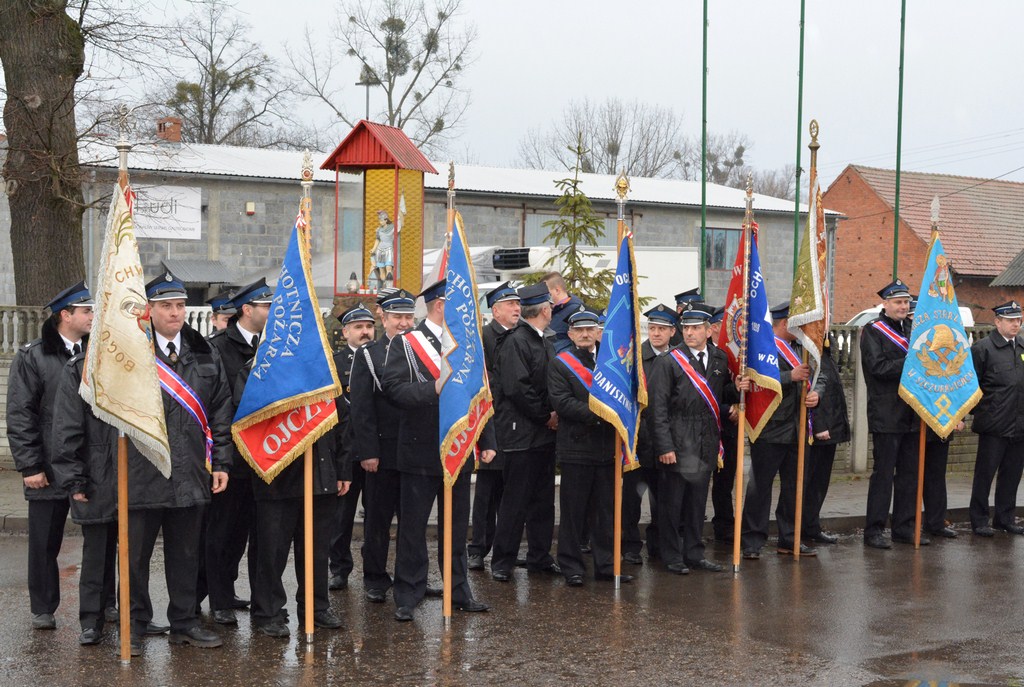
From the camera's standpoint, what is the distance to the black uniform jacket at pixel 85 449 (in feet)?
22.8

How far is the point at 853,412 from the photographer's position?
1512 cm

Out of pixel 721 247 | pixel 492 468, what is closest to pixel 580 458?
pixel 492 468

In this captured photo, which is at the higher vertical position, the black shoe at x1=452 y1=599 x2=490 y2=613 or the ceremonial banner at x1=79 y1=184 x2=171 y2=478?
the ceremonial banner at x1=79 y1=184 x2=171 y2=478

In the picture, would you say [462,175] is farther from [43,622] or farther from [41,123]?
[43,622]

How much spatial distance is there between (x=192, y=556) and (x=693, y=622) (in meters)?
3.02

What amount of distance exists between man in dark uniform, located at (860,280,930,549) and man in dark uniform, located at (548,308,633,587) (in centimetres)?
280

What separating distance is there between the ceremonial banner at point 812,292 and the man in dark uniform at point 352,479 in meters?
3.44

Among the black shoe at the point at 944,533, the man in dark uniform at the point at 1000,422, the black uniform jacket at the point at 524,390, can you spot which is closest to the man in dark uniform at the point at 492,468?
the black uniform jacket at the point at 524,390

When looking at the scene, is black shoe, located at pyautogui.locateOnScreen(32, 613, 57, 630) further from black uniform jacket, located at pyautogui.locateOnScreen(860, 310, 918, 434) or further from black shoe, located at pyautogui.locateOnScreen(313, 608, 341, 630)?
black uniform jacket, located at pyautogui.locateOnScreen(860, 310, 918, 434)

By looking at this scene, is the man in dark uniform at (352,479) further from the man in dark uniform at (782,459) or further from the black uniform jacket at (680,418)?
the man in dark uniform at (782,459)

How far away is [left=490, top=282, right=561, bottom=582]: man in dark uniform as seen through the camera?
914 centimetres

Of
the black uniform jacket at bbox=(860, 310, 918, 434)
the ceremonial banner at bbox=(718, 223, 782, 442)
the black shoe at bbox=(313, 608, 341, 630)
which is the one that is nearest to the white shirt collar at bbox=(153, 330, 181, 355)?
the black shoe at bbox=(313, 608, 341, 630)

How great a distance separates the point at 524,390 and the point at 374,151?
7.29 m

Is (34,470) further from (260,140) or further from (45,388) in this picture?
(260,140)
